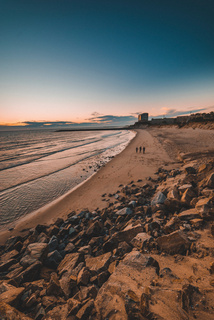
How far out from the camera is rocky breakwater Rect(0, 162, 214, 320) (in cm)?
179

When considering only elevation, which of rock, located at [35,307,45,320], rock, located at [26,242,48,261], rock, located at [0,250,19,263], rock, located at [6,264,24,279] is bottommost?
rock, located at [0,250,19,263]

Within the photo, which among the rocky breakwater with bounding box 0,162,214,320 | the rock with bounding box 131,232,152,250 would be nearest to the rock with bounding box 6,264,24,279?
the rocky breakwater with bounding box 0,162,214,320

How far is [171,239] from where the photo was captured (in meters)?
2.89

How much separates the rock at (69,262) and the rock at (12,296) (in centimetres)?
88

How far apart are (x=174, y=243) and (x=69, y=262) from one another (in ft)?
9.06

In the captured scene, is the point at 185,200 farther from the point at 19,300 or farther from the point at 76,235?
the point at 19,300

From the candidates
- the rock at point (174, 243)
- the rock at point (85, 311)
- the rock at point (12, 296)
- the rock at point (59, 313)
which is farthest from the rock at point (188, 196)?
the rock at point (12, 296)

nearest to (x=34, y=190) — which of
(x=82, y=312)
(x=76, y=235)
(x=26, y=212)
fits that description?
(x=26, y=212)

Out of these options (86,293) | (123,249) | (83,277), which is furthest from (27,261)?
(123,249)

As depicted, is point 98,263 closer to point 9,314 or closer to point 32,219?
point 9,314

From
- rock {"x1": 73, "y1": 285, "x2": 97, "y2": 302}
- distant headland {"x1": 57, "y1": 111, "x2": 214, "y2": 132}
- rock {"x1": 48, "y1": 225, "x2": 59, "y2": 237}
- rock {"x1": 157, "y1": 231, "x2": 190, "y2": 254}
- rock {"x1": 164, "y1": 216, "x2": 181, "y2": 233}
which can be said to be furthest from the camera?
distant headland {"x1": 57, "y1": 111, "x2": 214, "y2": 132}

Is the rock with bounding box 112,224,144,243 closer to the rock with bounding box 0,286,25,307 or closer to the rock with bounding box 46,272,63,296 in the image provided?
the rock with bounding box 46,272,63,296

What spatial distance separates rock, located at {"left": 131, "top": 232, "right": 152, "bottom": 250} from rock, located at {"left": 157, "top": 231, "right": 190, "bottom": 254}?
1.06 feet

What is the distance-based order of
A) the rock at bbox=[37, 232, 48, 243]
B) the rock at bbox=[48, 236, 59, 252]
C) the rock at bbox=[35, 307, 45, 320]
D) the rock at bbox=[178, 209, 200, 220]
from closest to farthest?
the rock at bbox=[35, 307, 45, 320] → the rock at bbox=[178, 209, 200, 220] → the rock at bbox=[48, 236, 59, 252] → the rock at bbox=[37, 232, 48, 243]
